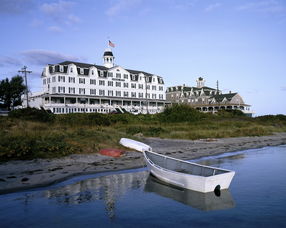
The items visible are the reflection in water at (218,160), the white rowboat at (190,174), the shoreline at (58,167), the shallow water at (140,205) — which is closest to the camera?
the shallow water at (140,205)

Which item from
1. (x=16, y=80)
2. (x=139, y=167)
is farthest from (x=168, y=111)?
(x=16, y=80)

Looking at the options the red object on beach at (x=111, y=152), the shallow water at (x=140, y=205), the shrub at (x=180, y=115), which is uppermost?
the shrub at (x=180, y=115)

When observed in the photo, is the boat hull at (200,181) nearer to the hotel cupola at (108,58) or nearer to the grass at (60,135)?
the grass at (60,135)

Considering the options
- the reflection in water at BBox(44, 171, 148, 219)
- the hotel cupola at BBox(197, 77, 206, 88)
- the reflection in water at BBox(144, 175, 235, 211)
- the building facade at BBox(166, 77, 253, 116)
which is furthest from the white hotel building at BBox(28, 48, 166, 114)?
the reflection in water at BBox(144, 175, 235, 211)

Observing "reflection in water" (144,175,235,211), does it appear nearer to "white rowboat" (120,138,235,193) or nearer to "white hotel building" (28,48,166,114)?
"white rowboat" (120,138,235,193)

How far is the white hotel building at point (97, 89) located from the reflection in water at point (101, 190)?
54904 millimetres

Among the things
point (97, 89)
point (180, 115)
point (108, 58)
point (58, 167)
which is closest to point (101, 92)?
point (97, 89)

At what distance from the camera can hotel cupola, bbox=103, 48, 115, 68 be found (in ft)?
290

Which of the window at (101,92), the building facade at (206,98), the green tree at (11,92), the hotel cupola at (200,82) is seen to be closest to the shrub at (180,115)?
the window at (101,92)

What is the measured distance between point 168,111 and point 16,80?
5644cm

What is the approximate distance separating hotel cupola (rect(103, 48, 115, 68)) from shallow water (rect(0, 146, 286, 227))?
7424cm

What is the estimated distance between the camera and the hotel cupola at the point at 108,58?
88.4m

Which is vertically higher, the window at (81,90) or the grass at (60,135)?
the window at (81,90)

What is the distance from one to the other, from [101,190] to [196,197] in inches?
172
